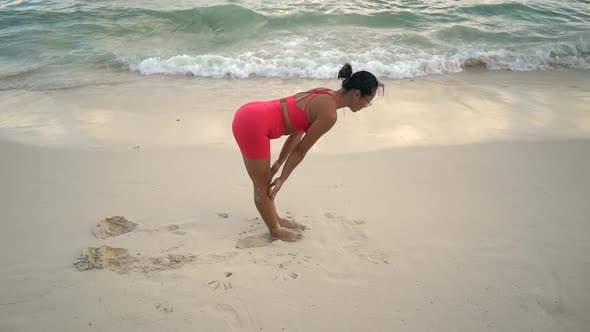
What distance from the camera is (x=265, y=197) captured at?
2713mm

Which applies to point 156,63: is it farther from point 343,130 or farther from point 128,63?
point 343,130

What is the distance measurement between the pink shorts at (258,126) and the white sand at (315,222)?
0.73 meters

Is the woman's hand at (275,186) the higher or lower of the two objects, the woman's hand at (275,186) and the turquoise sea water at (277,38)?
the lower

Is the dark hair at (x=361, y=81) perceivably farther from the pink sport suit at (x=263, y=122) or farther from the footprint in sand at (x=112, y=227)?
the footprint in sand at (x=112, y=227)

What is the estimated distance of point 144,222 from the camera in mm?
3023

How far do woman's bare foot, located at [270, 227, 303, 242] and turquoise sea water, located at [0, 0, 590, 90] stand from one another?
14.6 feet

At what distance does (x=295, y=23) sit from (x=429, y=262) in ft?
24.9

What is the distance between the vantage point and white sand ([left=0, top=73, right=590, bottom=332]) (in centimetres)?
228

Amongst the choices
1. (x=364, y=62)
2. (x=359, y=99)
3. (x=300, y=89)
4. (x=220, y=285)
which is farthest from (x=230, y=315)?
(x=364, y=62)

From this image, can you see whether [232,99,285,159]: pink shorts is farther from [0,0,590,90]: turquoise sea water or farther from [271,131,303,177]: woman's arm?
[0,0,590,90]: turquoise sea water

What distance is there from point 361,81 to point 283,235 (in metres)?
1.19

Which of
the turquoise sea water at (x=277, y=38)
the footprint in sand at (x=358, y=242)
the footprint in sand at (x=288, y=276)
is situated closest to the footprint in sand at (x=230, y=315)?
the footprint in sand at (x=288, y=276)

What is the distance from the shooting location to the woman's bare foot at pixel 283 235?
285cm

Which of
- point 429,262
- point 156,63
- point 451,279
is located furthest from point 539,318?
point 156,63
